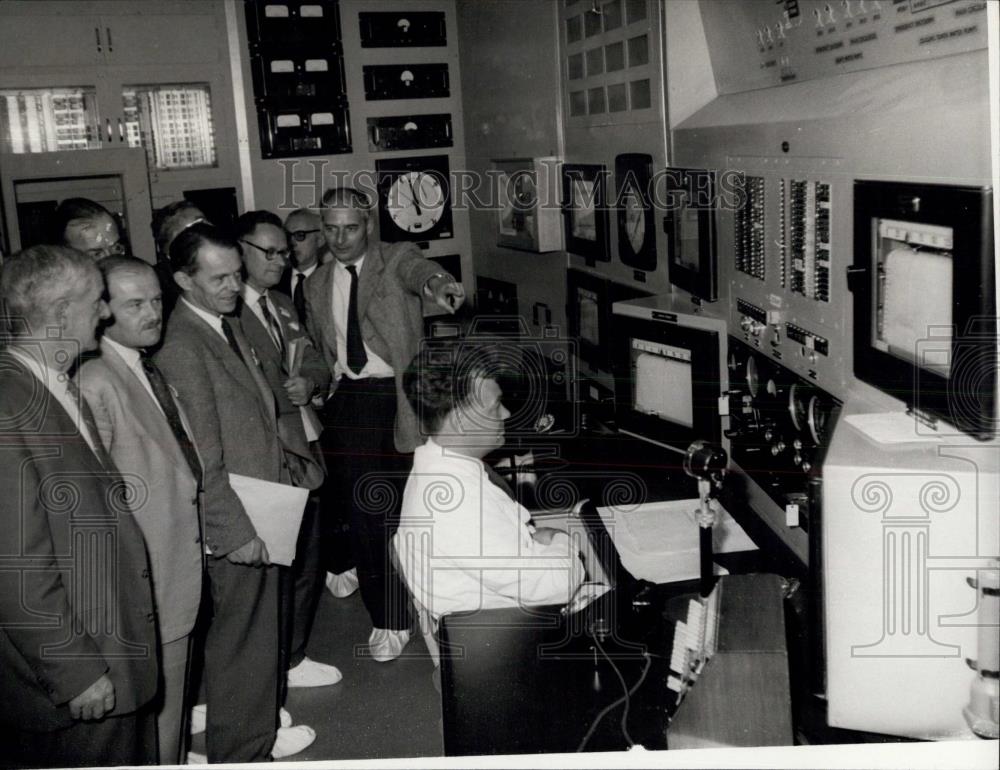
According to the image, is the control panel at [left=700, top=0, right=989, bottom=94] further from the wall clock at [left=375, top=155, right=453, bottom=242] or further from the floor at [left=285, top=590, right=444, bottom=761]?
the wall clock at [left=375, top=155, right=453, bottom=242]

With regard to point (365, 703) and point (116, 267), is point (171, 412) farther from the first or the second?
point (365, 703)

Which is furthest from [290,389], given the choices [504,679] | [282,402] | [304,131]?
[304,131]

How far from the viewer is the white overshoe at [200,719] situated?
2.61 metres

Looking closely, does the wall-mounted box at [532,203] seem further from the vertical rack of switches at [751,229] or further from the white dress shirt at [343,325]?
the vertical rack of switches at [751,229]

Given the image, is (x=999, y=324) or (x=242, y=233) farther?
(x=242, y=233)

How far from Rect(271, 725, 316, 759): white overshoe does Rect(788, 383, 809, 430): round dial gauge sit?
1584 mm

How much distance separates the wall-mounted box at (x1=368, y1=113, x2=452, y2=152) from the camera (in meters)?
4.63

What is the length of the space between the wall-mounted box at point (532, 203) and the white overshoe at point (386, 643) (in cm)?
170

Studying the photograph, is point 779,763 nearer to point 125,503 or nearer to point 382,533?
point 125,503

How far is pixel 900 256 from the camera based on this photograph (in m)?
1.37

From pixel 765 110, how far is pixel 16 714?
1932mm

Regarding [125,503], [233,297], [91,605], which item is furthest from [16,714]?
[233,297]

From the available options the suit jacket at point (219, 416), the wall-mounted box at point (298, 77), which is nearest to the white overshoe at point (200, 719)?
the suit jacket at point (219, 416)

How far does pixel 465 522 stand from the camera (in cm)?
175
